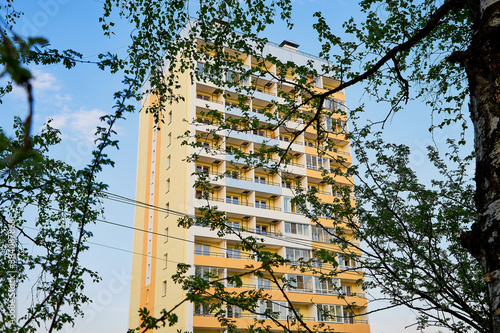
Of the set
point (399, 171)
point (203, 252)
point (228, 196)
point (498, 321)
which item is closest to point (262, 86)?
point (228, 196)

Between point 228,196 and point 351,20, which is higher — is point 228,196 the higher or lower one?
the higher one

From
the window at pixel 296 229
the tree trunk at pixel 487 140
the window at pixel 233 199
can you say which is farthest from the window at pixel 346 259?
the window at pixel 233 199

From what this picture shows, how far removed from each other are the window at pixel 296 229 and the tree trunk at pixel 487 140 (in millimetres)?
36028

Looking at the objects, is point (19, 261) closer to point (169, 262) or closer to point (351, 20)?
point (351, 20)

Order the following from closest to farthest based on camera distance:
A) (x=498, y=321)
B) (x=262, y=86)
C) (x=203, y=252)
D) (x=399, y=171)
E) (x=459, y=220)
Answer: (x=498, y=321), (x=459, y=220), (x=399, y=171), (x=203, y=252), (x=262, y=86)

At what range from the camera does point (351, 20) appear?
25.5 feet

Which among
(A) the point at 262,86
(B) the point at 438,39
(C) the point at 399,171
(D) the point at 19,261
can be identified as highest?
(A) the point at 262,86

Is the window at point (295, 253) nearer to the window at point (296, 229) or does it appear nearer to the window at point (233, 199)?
the window at point (296, 229)

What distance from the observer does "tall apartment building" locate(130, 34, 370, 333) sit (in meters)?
35.2

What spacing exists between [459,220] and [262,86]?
3691 centimetres

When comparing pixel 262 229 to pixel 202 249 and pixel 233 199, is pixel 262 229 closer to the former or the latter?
pixel 233 199

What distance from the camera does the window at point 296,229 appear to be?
130 feet

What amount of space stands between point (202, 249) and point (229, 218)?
135 inches

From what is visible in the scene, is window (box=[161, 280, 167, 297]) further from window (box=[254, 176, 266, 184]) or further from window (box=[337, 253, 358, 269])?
window (box=[337, 253, 358, 269])
